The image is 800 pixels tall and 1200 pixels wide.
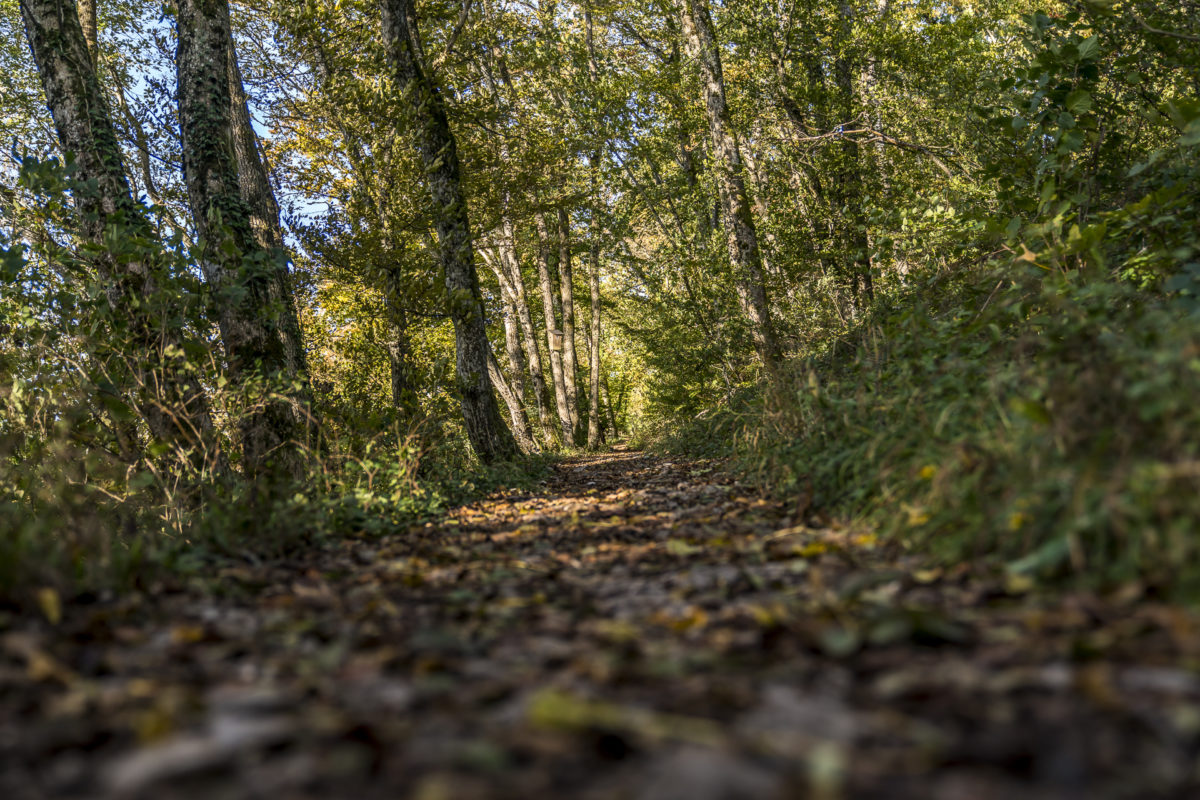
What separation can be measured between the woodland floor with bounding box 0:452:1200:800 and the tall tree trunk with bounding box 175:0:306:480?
3.18 meters

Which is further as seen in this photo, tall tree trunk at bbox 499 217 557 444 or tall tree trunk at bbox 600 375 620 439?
tall tree trunk at bbox 600 375 620 439

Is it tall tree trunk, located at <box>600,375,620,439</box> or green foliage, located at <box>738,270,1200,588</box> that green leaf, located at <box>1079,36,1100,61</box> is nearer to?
green foliage, located at <box>738,270,1200,588</box>

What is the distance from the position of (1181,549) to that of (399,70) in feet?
32.8

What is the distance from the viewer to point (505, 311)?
64.3 feet

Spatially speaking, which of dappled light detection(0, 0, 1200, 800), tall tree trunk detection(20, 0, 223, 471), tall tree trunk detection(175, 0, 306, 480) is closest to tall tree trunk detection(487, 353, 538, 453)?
dappled light detection(0, 0, 1200, 800)

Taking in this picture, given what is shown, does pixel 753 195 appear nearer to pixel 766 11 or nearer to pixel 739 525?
pixel 766 11

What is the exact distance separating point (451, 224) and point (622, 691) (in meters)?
8.90

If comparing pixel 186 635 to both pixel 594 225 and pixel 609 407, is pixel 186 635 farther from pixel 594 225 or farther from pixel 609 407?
pixel 609 407

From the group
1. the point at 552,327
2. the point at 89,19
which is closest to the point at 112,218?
the point at 89,19

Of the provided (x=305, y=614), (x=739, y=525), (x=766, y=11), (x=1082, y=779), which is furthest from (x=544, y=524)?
(x=766, y=11)

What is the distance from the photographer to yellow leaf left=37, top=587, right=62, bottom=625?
239 centimetres

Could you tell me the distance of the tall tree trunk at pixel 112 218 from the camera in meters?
5.38

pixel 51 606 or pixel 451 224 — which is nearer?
pixel 51 606

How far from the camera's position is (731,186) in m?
11.4
